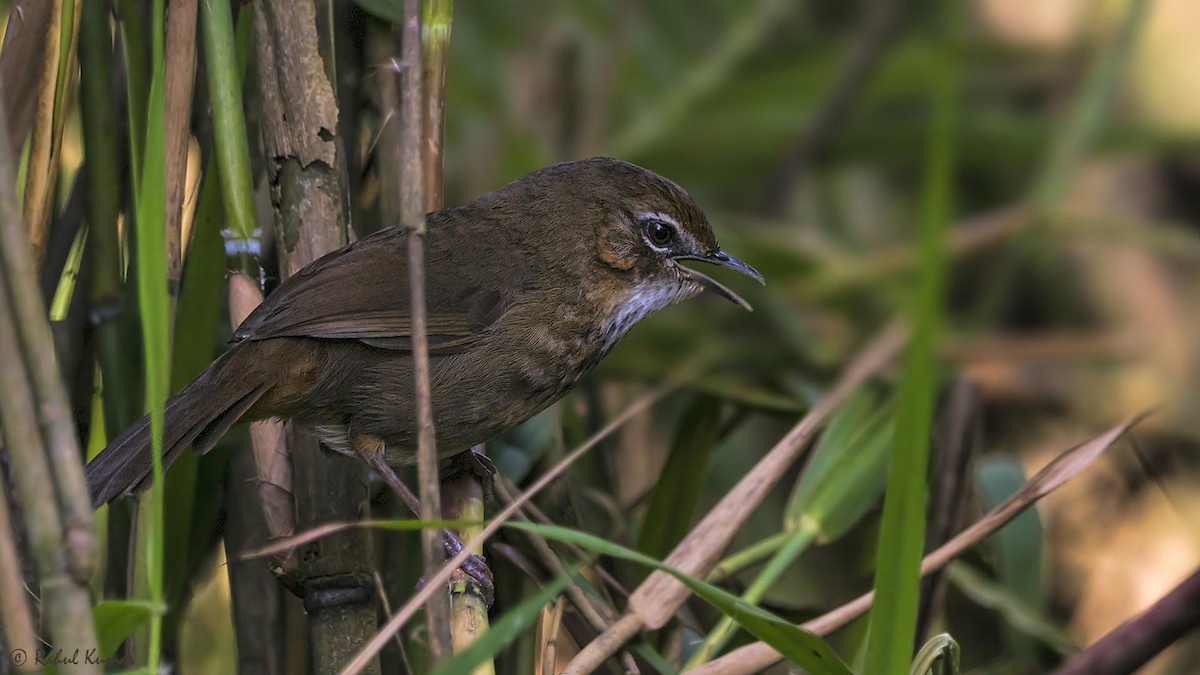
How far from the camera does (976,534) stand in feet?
8.01

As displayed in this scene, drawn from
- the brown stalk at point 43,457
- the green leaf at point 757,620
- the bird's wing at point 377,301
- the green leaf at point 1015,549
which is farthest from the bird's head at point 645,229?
the brown stalk at point 43,457

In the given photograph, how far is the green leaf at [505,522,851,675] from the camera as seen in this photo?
1845 millimetres

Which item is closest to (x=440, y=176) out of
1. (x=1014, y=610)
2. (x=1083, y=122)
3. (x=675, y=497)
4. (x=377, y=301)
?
(x=377, y=301)

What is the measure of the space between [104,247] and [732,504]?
1.34 metres

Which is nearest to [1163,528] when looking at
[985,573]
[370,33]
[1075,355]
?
[1075,355]

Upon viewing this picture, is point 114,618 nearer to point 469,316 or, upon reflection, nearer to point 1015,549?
point 469,316

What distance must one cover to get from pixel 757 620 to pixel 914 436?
0.36 metres

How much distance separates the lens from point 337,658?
2324mm

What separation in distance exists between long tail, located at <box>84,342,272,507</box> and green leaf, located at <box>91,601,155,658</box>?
0.50 m

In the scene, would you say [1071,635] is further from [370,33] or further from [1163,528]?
[370,33]

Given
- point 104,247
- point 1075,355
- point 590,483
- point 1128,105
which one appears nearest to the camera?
point 104,247

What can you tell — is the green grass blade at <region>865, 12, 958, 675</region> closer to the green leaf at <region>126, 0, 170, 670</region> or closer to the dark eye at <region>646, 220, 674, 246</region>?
the green leaf at <region>126, 0, 170, 670</region>

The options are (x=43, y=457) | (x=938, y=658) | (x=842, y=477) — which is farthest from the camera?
(x=842, y=477)

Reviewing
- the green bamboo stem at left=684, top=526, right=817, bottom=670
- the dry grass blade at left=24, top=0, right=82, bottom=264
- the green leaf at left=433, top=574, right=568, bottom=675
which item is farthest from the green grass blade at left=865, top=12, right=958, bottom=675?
the dry grass blade at left=24, top=0, right=82, bottom=264
